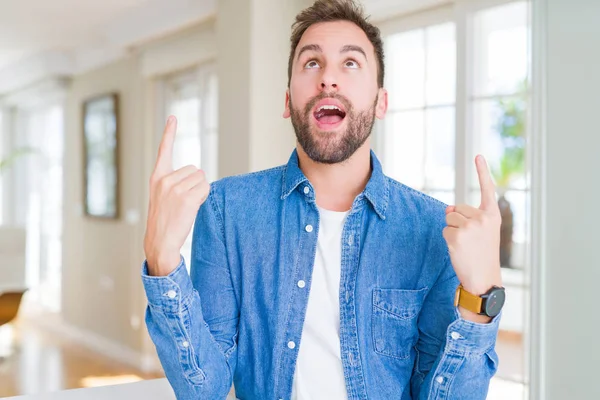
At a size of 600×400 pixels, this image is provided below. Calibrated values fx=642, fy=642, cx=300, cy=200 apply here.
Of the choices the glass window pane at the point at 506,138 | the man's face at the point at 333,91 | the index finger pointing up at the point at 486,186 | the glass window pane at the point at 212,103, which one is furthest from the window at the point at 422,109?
the glass window pane at the point at 506,138

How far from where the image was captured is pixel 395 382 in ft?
3.94

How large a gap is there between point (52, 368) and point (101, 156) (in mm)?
1791

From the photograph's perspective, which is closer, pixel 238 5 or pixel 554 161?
pixel 554 161

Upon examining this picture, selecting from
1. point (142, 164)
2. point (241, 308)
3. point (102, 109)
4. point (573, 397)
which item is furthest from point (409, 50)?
point (102, 109)

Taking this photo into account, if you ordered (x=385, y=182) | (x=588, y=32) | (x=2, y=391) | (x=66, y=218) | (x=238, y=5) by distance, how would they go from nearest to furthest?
1. (x=385, y=182)
2. (x=588, y=32)
3. (x=238, y=5)
4. (x=2, y=391)
5. (x=66, y=218)

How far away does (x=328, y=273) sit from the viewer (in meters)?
1.25

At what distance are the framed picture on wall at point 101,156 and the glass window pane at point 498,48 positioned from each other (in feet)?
10.9

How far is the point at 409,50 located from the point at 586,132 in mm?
1246

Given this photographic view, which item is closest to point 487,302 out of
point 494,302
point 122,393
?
point 494,302

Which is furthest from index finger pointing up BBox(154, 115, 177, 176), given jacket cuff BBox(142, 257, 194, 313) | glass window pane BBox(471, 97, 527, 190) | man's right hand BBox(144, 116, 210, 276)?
glass window pane BBox(471, 97, 527, 190)

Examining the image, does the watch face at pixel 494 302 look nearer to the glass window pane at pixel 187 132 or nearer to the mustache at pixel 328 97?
the mustache at pixel 328 97

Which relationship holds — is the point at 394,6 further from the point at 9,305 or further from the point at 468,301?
the point at 9,305

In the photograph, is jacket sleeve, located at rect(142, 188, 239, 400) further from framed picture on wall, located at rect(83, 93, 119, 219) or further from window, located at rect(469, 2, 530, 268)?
framed picture on wall, located at rect(83, 93, 119, 219)

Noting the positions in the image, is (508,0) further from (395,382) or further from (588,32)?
(395,382)
